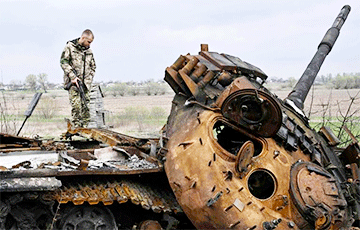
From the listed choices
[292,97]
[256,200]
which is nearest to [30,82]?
[292,97]

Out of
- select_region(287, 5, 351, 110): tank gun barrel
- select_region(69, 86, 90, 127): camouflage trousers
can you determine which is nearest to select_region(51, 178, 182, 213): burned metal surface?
select_region(287, 5, 351, 110): tank gun barrel

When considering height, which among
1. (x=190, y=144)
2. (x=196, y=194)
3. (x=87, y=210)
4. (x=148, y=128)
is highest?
(x=190, y=144)

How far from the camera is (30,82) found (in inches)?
1497

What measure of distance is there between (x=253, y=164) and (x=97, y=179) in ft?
6.66

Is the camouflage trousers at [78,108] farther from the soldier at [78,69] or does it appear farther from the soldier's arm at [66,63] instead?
the soldier's arm at [66,63]

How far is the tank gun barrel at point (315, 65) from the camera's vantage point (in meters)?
9.62

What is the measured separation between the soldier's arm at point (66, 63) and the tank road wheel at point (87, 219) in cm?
409

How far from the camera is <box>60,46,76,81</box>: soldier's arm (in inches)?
427

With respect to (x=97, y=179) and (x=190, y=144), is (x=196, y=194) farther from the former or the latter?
(x=97, y=179)

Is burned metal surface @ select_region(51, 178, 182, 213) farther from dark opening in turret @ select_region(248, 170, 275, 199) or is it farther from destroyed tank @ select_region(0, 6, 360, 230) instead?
dark opening in turret @ select_region(248, 170, 275, 199)

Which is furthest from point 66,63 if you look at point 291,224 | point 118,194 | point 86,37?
point 291,224

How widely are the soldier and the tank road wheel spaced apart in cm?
401

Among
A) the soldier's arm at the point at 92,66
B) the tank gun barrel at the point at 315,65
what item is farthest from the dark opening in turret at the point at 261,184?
the soldier's arm at the point at 92,66

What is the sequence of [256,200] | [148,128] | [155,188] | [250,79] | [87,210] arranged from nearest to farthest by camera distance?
[256,200], [87,210], [155,188], [250,79], [148,128]
